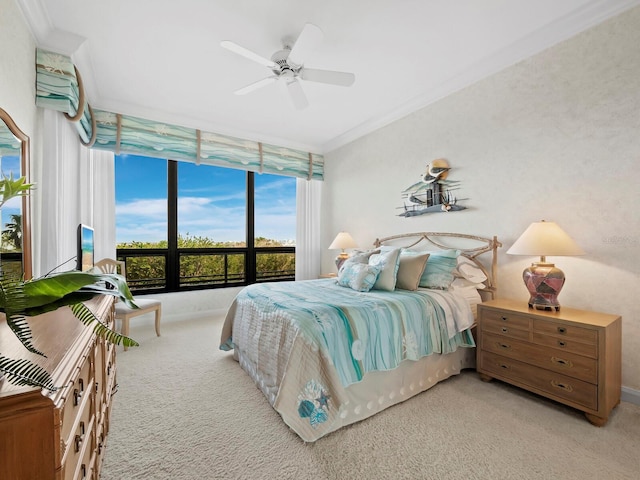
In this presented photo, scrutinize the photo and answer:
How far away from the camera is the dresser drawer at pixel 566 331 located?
185 centimetres

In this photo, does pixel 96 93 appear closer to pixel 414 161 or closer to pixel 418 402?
pixel 414 161

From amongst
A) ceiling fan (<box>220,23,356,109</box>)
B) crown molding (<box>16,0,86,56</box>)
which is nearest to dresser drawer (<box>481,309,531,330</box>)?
ceiling fan (<box>220,23,356,109</box>)

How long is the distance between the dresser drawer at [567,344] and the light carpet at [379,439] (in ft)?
1.40

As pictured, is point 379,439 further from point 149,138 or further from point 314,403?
point 149,138

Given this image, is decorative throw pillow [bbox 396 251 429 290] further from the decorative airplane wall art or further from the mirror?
the mirror

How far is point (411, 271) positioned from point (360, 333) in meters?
0.98

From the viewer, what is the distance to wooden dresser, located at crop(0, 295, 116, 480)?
653mm

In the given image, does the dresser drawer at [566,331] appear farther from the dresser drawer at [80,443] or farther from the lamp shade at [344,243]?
the dresser drawer at [80,443]

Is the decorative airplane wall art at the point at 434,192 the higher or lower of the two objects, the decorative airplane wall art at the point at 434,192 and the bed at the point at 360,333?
the higher

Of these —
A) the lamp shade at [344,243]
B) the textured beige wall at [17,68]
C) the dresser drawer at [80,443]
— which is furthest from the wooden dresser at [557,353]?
the textured beige wall at [17,68]

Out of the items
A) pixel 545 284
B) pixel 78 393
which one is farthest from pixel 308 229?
pixel 78 393

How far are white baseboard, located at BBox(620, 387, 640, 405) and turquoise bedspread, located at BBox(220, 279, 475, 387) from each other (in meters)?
0.97

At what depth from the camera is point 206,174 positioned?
17.4ft

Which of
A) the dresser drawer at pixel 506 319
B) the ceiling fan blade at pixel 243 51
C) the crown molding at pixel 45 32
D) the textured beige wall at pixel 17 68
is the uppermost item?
the crown molding at pixel 45 32
